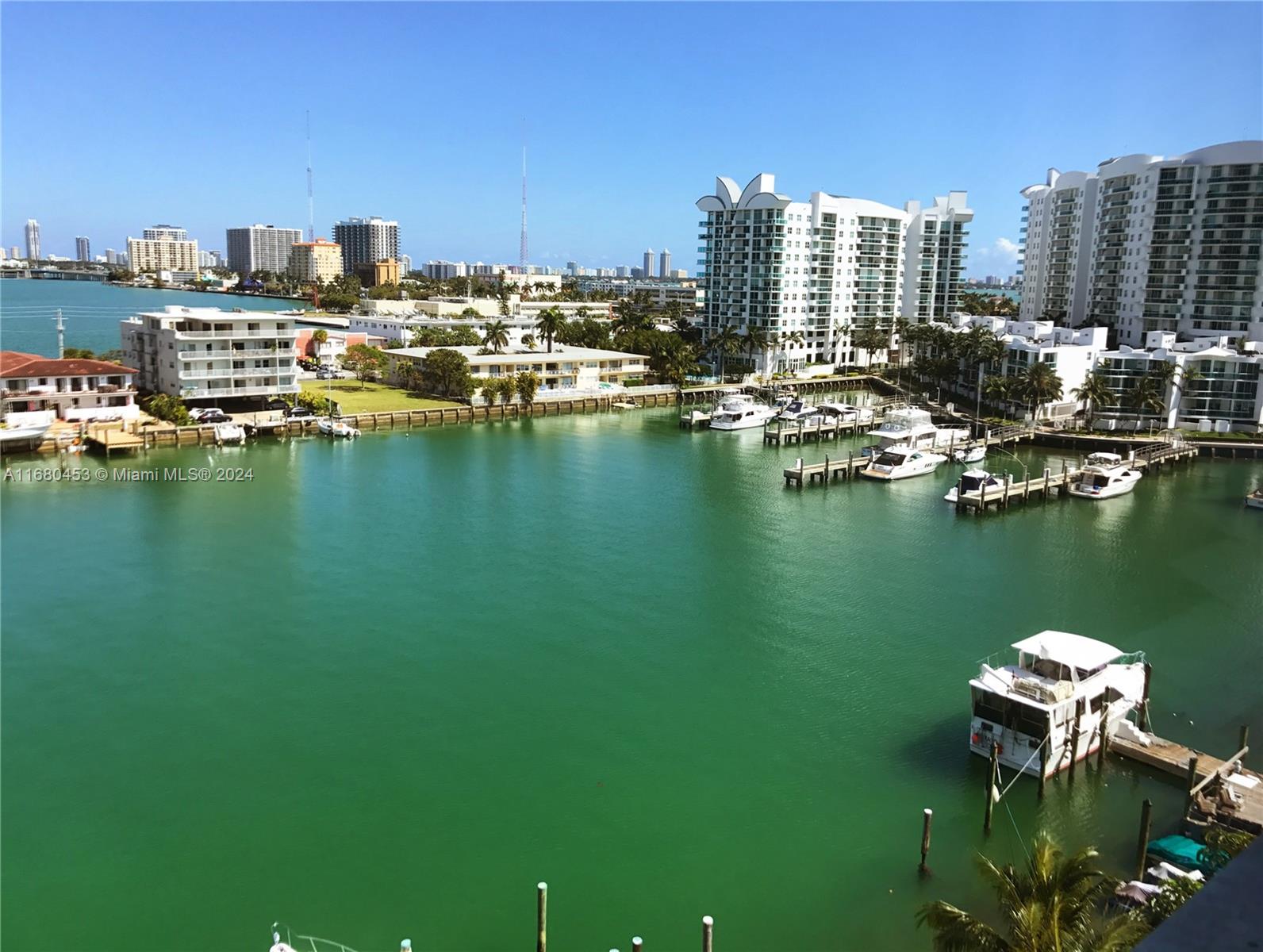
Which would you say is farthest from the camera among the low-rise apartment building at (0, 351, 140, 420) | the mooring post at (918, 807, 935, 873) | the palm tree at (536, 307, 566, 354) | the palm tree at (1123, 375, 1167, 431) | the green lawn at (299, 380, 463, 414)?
the palm tree at (536, 307, 566, 354)

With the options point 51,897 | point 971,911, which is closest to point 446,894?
point 51,897

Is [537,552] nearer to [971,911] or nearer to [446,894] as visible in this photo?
[446,894]

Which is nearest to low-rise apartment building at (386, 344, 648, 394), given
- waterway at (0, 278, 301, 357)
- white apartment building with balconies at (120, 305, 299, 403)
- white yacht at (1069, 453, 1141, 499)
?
white apartment building with balconies at (120, 305, 299, 403)

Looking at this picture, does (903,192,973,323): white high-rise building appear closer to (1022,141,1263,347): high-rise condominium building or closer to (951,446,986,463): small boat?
(1022,141,1263,347): high-rise condominium building

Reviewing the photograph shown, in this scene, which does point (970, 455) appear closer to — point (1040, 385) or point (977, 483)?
point (1040, 385)

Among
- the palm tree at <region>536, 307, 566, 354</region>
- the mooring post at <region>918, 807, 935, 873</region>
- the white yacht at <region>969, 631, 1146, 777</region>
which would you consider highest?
the palm tree at <region>536, 307, 566, 354</region>

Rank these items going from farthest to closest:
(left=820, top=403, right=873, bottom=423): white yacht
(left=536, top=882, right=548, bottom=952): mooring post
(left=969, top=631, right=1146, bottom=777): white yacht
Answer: (left=820, top=403, right=873, bottom=423): white yacht → (left=969, top=631, right=1146, bottom=777): white yacht → (left=536, top=882, right=548, bottom=952): mooring post
